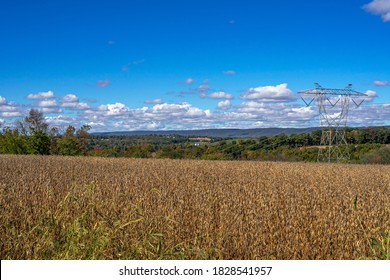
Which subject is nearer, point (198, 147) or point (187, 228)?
point (187, 228)

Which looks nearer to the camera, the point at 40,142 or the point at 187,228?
the point at 187,228

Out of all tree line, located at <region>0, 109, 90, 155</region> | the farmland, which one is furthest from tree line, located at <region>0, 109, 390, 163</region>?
the farmland

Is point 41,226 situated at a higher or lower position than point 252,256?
higher

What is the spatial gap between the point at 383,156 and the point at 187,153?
52.2 feet

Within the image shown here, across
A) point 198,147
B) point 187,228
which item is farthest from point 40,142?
point 187,228

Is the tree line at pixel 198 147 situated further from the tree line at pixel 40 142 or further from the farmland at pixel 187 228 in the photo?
the farmland at pixel 187 228

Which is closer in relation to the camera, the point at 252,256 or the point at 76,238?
the point at 76,238

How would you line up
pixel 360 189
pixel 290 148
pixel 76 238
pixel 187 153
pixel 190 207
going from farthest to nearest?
pixel 290 148 → pixel 187 153 → pixel 360 189 → pixel 190 207 → pixel 76 238

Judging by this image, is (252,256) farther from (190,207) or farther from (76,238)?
(190,207)

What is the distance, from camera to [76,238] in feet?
19.1

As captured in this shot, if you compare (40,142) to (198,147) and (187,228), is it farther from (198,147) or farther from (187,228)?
(187,228)

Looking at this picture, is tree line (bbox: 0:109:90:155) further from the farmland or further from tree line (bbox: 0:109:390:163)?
the farmland

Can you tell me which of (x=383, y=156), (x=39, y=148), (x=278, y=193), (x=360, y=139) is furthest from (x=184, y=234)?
(x=360, y=139)

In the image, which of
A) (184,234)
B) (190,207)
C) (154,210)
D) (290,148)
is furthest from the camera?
(290,148)
